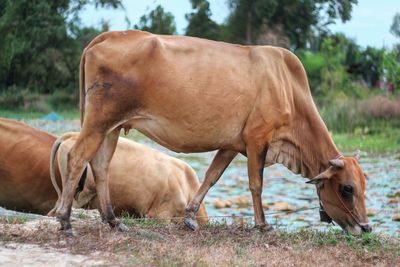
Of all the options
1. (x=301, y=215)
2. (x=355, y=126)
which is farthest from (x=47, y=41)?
(x=301, y=215)

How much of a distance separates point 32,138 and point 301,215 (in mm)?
4367

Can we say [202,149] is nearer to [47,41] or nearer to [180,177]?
[180,177]

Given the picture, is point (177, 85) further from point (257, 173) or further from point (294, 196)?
point (294, 196)

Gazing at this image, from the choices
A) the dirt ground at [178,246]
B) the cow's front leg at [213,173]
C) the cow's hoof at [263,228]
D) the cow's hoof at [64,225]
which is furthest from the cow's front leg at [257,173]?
the cow's hoof at [64,225]

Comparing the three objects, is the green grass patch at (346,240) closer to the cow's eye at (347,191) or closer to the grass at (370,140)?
the cow's eye at (347,191)

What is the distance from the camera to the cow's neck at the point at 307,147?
7.87 m

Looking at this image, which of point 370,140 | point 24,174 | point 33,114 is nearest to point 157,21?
point 33,114

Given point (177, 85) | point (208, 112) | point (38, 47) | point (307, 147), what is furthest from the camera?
point (38, 47)

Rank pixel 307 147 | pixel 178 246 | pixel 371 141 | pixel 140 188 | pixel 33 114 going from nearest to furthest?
pixel 178 246, pixel 307 147, pixel 140 188, pixel 371 141, pixel 33 114

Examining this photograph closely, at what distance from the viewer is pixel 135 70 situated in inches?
282

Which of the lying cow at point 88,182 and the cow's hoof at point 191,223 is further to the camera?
the lying cow at point 88,182

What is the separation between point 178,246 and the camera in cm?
664

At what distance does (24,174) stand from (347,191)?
12.6 ft

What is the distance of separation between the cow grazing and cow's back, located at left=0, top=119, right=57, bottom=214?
88.0 inches
